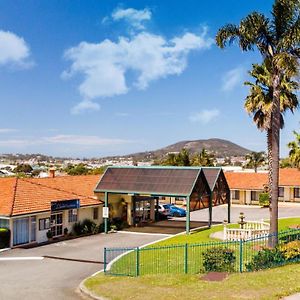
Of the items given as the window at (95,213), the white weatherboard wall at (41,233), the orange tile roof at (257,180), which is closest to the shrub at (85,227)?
the window at (95,213)

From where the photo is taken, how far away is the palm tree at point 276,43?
2455 cm

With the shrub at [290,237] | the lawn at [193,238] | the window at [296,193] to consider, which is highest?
the window at [296,193]

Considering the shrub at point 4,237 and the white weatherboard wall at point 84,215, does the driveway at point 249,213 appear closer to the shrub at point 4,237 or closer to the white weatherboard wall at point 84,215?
the white weatherboard wall at point 84,215

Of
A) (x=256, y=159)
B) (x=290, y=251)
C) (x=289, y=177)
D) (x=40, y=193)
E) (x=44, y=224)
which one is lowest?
(x=44, y=224)

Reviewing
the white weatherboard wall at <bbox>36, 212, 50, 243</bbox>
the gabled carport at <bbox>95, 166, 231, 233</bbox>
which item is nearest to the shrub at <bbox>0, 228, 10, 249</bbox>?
the white weatherboard wall at <bbox>36, 212, 50, 243</bbox>

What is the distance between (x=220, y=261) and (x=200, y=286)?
8.38 ft

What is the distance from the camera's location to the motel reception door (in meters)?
33.1

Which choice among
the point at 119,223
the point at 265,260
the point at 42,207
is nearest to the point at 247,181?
the point at 119,223

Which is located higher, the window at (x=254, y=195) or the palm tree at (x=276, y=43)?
the palm tree at (x=276, y=43)

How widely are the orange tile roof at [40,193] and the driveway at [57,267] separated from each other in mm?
2790

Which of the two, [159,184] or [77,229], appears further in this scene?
[159,184]

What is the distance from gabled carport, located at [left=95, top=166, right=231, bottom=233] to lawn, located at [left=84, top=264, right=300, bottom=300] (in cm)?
1640

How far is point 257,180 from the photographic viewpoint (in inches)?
2469

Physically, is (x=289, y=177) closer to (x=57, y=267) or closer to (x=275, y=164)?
(x=275, y=164)
